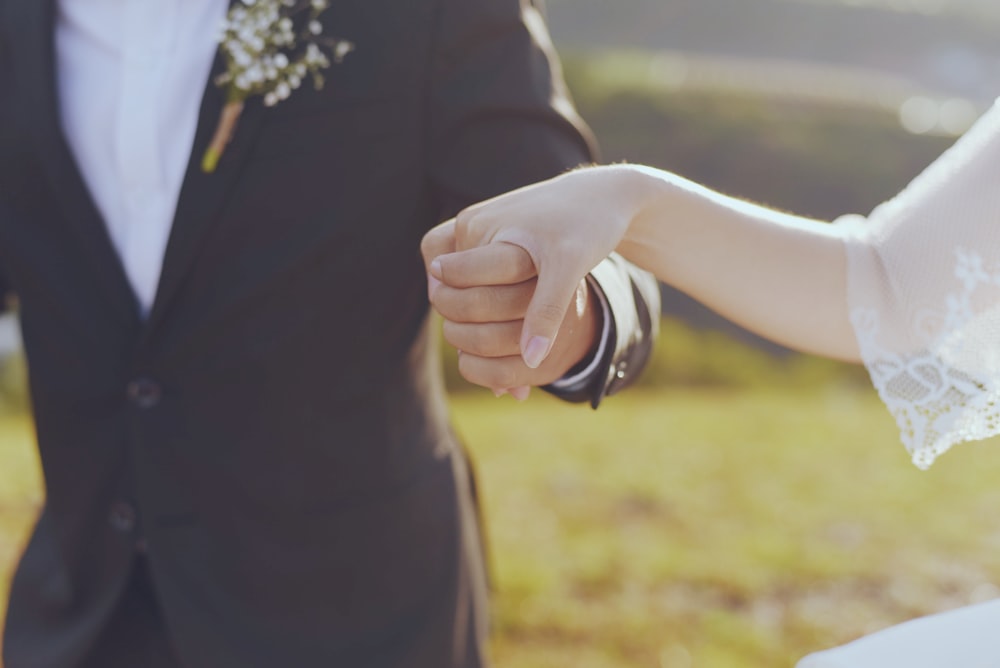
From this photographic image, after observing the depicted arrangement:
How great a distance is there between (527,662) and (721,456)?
9.67ft

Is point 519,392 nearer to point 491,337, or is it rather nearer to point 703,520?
point 491,337

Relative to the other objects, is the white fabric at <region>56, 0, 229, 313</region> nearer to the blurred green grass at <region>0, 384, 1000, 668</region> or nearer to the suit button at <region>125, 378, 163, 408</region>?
the suit button at <region>125, 378, 163, 408</region>

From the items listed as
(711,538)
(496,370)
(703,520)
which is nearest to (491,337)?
(496,370)

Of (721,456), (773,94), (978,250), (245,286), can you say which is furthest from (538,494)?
(773,94)

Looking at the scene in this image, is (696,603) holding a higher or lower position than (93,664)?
lower

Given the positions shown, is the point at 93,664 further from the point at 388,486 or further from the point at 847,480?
the point at 847,480

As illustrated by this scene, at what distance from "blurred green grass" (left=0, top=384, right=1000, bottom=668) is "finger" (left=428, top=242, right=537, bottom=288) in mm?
2527

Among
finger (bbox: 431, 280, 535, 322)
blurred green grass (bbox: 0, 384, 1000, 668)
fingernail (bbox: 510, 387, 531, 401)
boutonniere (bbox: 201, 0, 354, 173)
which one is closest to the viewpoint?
finger (bbox: 431, 280, 535, 322)

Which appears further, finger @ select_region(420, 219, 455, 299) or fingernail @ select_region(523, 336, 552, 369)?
finger @ select_region(420, 219, 455, 299)

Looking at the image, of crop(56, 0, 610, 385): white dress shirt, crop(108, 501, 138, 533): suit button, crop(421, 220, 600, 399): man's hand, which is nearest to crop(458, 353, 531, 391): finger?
crop(421, 220, 600, 399): man's hand

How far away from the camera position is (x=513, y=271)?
1.11m

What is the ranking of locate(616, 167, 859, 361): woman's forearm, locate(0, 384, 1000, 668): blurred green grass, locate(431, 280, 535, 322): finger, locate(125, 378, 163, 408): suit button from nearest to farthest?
locate(431, 280, 535, 322): finger, locate(616, 167, 859, 361): woman's forearm, locate(125, 378, 163, 408): suit button, locate(0, 384, 1000, 668): blurred green grass

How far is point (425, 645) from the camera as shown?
1776 millimetres

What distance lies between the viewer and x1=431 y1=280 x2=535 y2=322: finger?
1.14 m
